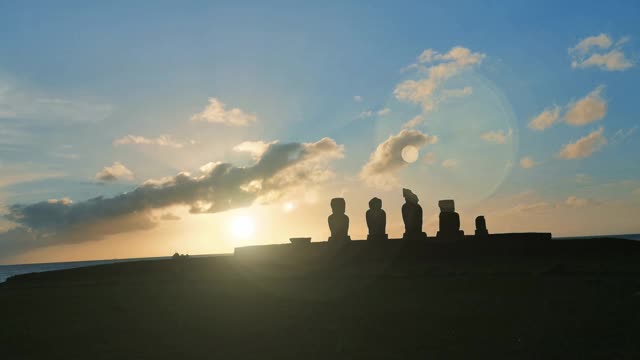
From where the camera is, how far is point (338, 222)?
82.7 feet

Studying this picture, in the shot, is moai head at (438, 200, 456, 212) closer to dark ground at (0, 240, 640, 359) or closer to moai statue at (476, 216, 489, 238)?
moai statue at (476, 216, 489, 238)

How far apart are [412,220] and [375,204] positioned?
1.73 m

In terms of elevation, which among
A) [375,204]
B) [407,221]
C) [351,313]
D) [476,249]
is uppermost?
[375,204]

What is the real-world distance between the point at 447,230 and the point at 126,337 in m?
15.7

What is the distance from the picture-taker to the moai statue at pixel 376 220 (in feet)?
80.4

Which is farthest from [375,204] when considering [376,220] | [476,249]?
[476,249]

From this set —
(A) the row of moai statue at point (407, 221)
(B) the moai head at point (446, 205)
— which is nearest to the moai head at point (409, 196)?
(A) the row of moai statue at point (407, 221)

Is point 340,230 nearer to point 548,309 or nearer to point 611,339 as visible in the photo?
point 548,309

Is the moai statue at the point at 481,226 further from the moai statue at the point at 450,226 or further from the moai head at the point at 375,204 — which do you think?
the moai head at the point at 375,204

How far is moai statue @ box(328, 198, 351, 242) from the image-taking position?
25.2 meters

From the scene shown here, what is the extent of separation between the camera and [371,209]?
977 inches

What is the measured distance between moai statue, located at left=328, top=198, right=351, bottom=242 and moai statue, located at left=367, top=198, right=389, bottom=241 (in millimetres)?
1114

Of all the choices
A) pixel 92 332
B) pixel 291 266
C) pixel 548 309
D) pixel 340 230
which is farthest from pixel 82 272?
pixel 548 309

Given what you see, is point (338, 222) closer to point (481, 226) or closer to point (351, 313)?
point (481, 226)
